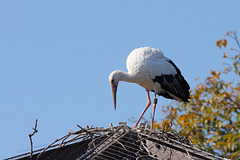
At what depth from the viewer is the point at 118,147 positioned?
557cm

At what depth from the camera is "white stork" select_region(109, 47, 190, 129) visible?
26.5 ft

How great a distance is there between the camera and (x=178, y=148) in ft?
17.6

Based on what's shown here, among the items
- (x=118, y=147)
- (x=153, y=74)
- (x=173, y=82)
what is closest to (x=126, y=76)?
(x=153, y=74)

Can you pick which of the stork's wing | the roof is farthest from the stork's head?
the roof

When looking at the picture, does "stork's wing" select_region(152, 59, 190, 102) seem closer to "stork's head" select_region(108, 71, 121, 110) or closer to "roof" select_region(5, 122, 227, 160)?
"stork's head" select_region(108, 71, 121, 110)

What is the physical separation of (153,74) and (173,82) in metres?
0.37

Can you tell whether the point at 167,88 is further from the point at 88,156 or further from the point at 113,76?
the point at 88,156

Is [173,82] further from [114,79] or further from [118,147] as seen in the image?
[118,147]

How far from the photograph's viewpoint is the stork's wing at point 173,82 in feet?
26.9

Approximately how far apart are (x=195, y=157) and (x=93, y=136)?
1.24 metres

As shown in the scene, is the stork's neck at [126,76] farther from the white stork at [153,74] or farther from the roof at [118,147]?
the roof at [118,147]

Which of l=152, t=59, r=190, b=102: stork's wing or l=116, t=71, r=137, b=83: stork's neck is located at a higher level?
l=116, t=71, r=137, b=83: stork's neck

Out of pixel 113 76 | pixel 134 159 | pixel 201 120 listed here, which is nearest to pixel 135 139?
pixel 134 159

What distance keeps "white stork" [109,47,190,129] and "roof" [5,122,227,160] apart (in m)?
2.09
